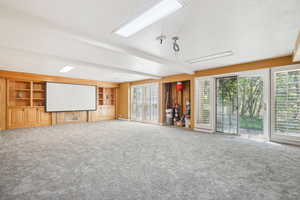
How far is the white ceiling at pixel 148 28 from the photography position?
1901mm

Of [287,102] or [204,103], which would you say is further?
[204,103]

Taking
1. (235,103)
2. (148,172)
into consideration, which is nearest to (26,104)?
(148,172)

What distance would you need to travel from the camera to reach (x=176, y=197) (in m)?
1.68

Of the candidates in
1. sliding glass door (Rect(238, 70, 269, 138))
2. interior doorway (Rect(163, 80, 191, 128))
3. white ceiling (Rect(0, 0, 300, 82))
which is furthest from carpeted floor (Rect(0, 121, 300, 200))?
interior doorway (Rect(163, 80, 191, 128))

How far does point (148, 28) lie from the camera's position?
2424 millimetres

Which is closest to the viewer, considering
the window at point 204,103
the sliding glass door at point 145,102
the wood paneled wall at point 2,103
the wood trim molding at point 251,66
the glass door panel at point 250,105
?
the wood trim molding at point 251,66

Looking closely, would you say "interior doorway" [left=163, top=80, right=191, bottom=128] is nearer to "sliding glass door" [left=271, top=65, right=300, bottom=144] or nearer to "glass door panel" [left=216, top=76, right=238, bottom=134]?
"glass door panel" [left=216, top=76, right=238, bottom=134]

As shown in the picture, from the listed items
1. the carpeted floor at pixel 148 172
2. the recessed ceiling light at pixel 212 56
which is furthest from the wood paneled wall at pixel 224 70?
the carpeted floor at pixel 148 172

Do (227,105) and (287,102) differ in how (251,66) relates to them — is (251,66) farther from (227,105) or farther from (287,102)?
(227,105)

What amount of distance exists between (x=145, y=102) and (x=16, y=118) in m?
5.94

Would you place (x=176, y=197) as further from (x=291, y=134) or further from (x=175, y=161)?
(x=291, y=134)

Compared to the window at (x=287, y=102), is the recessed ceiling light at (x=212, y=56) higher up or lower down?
higher up

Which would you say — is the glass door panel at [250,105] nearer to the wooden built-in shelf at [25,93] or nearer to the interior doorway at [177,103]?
the interior doorway at [177,103]

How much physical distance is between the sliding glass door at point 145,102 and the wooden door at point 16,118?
524cm
